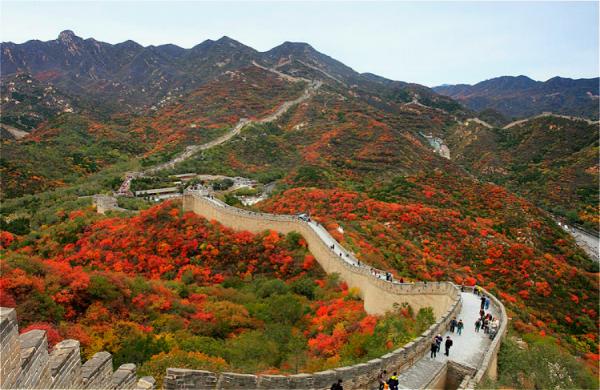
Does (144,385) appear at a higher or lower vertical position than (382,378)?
higher

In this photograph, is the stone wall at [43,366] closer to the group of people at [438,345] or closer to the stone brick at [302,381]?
the stone brick at [302,381]

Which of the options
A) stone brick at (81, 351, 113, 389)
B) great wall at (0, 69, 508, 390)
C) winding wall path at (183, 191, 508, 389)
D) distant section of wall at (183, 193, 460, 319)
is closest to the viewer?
great wall at (0, 69, 508, 390)

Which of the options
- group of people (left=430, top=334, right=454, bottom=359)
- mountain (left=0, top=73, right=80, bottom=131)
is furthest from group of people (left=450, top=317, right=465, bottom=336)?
mountain (left=0, top=73, right=80, bottom=131)

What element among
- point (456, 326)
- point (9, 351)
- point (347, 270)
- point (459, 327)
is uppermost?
point (9, 351)

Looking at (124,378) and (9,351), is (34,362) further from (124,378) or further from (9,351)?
(124,378)

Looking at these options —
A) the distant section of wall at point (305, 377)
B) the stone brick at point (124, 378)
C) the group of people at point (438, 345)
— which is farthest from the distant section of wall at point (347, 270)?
the stone brick at point (124, 378)

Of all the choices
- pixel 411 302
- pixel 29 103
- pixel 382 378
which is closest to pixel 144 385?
pixel 382 378

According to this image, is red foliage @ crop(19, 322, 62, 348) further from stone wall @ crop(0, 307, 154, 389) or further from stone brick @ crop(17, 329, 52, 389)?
stone brick @ crop(17, 329, 52, 389)
